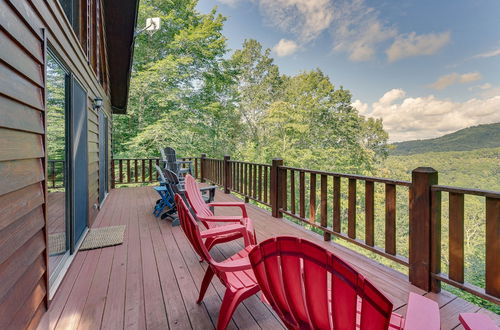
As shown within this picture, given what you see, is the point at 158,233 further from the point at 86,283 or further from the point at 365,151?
the point at 365,151

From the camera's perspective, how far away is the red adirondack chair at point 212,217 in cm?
244

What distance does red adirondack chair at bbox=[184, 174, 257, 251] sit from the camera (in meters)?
2.44

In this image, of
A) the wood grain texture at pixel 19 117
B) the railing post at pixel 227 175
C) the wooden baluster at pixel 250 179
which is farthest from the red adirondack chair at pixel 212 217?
the railing post at pixel 227 175

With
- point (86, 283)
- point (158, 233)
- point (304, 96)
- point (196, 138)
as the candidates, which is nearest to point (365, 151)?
point (304, 96)

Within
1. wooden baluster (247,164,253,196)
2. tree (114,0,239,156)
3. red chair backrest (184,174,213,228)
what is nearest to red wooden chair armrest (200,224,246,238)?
red chair backrest (184,174,213,228)

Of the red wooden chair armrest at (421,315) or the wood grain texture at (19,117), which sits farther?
the wood grain texture at (19,117)

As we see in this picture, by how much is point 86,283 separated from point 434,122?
1152 inches

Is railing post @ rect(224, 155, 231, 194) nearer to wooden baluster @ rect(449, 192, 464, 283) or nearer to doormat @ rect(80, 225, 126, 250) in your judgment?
doormat @ rect(80, 225, 126, 250)

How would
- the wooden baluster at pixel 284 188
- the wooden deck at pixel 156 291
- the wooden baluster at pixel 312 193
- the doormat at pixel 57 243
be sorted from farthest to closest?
the wooden baluster at pixel 284 188 < the wooden baluster at pixel 312 193 < the doormat at pixel 57 243 < the wooden deck at pixel 156 291

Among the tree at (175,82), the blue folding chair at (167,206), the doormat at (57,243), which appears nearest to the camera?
the doormat at (57,243)

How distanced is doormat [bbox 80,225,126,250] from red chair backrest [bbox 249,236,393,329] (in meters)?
2.72

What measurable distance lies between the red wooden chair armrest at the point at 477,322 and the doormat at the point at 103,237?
3.35 m

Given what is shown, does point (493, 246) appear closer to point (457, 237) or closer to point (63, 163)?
point (457, 237)

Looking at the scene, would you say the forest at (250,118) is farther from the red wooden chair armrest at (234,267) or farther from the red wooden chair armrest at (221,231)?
the red wooden chair armrest at (234,267)
